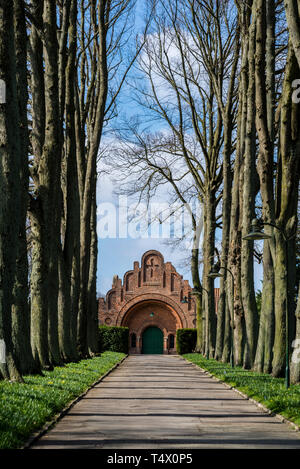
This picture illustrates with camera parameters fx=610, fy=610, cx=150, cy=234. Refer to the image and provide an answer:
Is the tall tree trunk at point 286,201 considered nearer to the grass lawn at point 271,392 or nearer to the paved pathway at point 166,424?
the grass lawn at point 271,392

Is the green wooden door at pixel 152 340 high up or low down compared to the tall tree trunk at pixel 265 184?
down

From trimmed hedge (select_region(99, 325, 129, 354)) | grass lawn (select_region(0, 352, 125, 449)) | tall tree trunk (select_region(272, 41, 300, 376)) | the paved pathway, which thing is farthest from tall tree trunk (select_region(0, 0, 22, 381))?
trimmed hedge (select_region(99, 325, 129, 354))

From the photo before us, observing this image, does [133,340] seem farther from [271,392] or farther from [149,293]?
[271,392]

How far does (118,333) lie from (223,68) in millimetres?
21704

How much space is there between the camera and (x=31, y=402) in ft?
27.7

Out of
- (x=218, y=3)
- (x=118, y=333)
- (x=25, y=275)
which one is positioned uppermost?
(x=218, y=3)

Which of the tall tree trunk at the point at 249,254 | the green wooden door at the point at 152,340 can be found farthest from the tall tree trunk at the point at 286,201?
the green wooden door at the point at 152,340

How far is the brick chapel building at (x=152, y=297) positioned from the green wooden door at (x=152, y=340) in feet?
1.92

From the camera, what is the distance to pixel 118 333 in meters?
41.8

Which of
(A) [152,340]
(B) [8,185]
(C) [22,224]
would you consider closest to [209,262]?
(C) [22,224]

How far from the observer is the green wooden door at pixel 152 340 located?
177 feet
